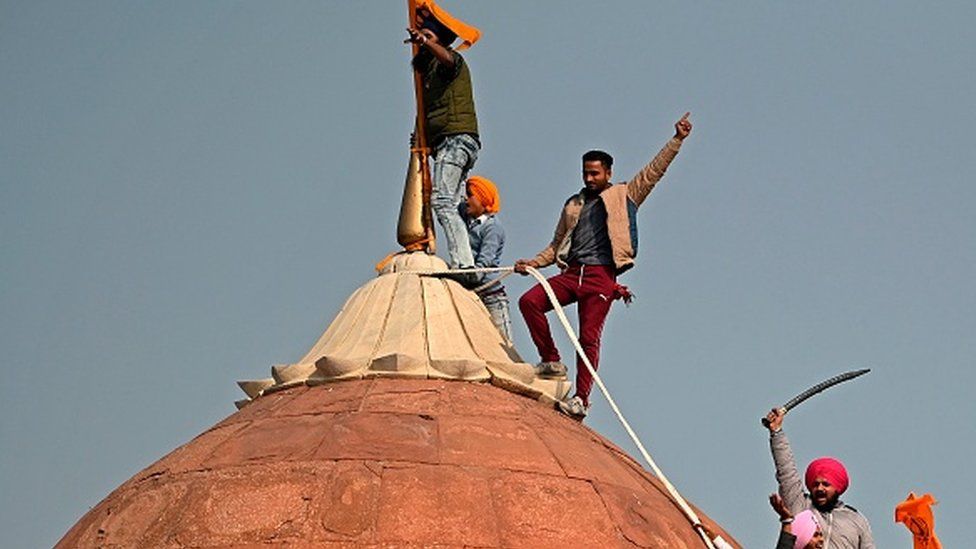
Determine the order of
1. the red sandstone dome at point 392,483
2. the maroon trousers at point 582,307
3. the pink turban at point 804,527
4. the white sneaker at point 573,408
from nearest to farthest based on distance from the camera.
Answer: the red sandstone dome at point 392,483
the pink turban at point 804,527
the white sneaker at point 573,408
the maroon trousers at point 582,307

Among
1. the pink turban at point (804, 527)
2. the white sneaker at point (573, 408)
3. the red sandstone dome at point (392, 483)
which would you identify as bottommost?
the pink turban at point (804, 527)

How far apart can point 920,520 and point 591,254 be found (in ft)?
10.3

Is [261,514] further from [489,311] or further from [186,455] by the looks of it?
[489,311]

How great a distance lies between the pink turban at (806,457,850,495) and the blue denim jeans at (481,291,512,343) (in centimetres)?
325

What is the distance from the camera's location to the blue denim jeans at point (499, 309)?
44.3 feet

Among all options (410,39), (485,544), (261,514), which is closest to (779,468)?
(485,544)

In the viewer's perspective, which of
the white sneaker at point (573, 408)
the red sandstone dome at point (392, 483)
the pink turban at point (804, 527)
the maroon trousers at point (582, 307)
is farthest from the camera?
the maroon trousers at point (582, 307)

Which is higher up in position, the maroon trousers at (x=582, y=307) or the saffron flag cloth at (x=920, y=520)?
the maroon trousers at (x=582, y=307)

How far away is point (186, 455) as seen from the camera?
1155 cm

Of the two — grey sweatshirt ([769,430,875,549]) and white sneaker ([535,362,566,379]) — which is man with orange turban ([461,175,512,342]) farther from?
grey sweatshirt ([769,430,875,549])

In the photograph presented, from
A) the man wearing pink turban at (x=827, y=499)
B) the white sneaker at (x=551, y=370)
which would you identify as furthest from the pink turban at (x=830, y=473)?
the white sneaker at (x=551, y=370)

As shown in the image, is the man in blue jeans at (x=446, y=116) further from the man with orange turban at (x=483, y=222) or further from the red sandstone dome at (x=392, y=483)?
the red sandstone dome at (x=392, y=483)

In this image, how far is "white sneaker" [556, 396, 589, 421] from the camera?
12.4 metres

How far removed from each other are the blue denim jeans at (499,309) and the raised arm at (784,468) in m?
2.91
